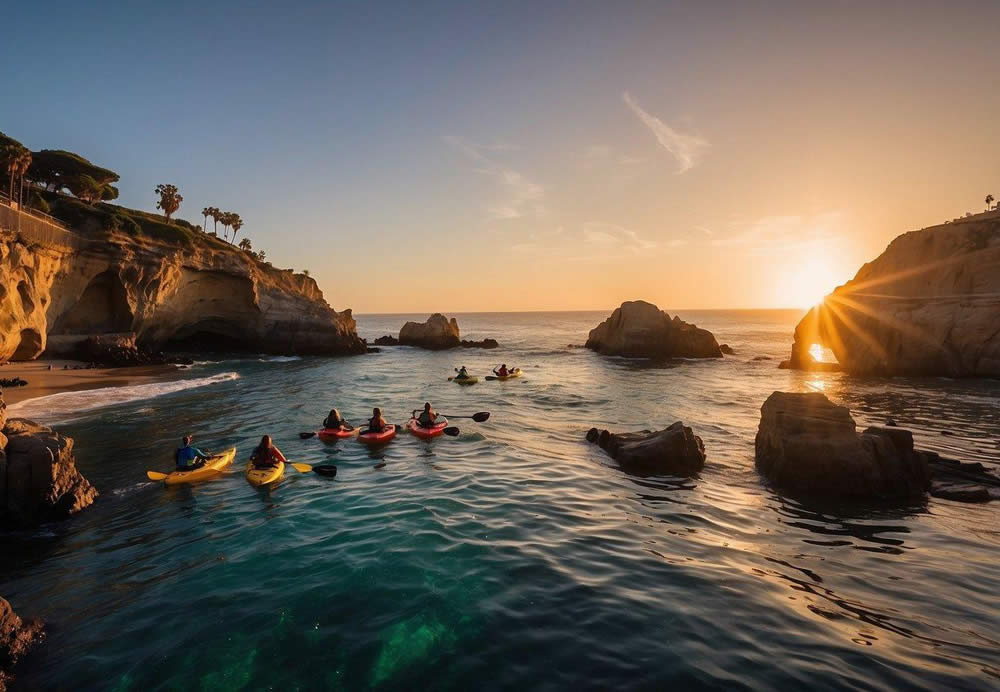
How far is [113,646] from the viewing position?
7430 millimetres

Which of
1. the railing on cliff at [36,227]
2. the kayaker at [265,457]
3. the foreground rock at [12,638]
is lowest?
the foreground rock at [12,638]

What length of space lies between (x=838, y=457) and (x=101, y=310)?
58.0m

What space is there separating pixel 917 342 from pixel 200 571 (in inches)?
2173

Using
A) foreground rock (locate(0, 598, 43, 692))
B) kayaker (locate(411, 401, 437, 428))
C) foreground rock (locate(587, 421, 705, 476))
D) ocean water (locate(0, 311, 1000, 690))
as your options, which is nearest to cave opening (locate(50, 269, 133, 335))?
ocean water (locate(0, 311, 1000, 690))

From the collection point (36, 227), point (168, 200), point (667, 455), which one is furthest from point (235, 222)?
point (667, 455)

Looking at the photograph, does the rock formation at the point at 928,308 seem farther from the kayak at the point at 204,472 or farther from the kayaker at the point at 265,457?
the kayak at the point at 204,472

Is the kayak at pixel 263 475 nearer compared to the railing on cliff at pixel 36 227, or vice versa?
the kayak at pixel 263 475

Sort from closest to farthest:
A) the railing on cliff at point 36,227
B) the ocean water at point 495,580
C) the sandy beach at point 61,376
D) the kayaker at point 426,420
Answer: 1. the ocean water at point 495,580
2. the kayaker at point 426,420
3. the sandy beach at point 61,376
4. the railing on cliff at point 36,227

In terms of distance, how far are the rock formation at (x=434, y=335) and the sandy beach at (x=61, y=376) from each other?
40.4 metres

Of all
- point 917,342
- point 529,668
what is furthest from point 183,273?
point 917,342

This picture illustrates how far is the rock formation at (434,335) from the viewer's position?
78688mm

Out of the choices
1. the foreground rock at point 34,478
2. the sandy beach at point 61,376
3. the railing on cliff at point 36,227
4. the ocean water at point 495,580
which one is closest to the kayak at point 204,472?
the ocean water at point 495,580

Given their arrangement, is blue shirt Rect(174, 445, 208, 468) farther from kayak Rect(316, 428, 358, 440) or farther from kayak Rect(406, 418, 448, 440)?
kayak Rect(406, 418, 448, 440)

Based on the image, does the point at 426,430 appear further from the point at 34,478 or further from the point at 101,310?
the point at 101,310
